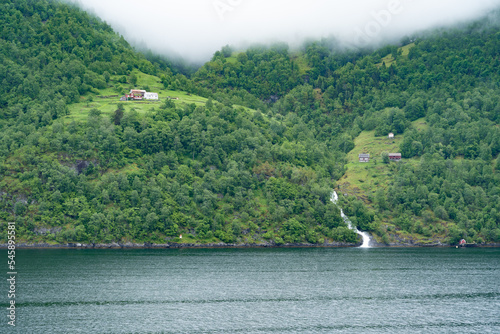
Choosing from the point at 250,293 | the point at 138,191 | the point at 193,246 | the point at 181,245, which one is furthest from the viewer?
the point at 138,191

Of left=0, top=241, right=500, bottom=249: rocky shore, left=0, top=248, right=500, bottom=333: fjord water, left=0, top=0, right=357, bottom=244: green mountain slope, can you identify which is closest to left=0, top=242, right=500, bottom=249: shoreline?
left=0, top=241, right=500, bottom=249: rocky shore

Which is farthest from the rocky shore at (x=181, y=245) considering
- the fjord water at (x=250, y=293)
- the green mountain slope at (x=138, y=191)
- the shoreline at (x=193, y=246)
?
the fjord water at (x=250, y=293)

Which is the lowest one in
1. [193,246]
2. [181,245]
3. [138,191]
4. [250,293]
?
[250,293]

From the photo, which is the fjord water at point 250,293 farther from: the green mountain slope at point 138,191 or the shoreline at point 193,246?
the green mountain slope at point 138,191

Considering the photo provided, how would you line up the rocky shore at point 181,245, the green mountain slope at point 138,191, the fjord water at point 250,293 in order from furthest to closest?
the green mountain slope at point 138,191 < the rocky shore at point 181,245 < the fjord water at point 250,293

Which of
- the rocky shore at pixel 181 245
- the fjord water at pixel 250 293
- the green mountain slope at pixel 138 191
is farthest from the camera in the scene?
the green mountain slope at pixel 138 191

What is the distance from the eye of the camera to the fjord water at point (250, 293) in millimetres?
77000

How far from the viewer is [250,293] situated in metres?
97.5

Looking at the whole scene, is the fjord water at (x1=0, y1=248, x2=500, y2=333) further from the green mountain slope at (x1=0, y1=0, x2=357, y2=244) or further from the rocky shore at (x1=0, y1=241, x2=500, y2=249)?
the green mountain slope at (x1=0, y1=0, x2=357, y2=244)

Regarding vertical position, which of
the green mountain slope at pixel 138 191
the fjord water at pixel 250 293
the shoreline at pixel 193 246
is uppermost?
the green mountain slope at pixel 138 191

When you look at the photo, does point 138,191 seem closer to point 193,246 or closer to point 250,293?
point 193,246

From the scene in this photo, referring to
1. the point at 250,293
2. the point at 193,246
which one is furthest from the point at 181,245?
the point at 250,293

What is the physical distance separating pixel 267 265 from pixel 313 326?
169 ft

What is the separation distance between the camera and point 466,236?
179m
